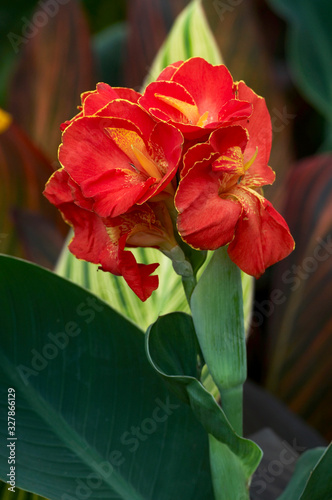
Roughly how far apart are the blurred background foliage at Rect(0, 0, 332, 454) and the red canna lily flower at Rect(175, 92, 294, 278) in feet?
1.48

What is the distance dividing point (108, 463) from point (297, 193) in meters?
0.50

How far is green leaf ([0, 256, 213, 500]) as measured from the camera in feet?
1.57

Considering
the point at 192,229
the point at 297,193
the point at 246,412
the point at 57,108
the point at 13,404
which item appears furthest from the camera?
the point at 57,108

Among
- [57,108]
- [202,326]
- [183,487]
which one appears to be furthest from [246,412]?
[57,108]

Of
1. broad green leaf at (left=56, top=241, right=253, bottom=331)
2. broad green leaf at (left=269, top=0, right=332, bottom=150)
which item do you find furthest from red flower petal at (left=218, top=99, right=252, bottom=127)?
broad green leaf at (left=269, top=0, right=332, bottom=150)

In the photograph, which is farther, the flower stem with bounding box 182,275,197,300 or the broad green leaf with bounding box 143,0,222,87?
the broad green leaf with bounding box 143,0,222,87

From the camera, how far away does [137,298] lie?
0.62 m

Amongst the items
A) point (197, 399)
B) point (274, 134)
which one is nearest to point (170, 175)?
point (197, 399)

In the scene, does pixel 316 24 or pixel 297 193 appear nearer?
pixel 297 193

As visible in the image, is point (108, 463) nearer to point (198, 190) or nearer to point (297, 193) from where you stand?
point (198, 190)

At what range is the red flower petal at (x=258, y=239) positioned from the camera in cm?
35

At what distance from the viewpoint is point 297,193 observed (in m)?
0.86

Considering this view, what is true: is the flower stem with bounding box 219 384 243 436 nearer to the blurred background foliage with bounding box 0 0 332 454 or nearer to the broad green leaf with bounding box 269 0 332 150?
the blurred background foliage with bounding box 0 0 332 454

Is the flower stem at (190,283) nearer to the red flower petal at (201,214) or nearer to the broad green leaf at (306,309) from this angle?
the red flower petal at (201,214)
